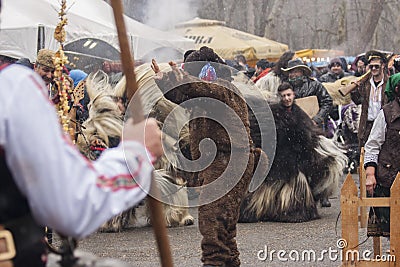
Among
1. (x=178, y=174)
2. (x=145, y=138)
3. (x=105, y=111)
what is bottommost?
(x=178, y=174)

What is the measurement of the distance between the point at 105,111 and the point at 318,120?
12.1ft

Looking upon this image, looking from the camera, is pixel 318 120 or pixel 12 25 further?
pixel 12 25

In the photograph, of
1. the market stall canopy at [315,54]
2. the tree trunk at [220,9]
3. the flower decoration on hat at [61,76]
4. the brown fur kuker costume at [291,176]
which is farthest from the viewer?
the tree trunk at [220,9]

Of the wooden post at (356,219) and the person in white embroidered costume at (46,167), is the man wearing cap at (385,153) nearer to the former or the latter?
the wooden post at (356,219)

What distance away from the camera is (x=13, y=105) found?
2074 mm

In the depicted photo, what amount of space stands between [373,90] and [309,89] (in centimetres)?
169

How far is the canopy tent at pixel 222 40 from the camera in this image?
26.2 metres

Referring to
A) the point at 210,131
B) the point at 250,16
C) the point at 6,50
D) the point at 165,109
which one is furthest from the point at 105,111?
the point at 250,16

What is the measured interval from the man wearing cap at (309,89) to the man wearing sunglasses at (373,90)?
4.01 feet

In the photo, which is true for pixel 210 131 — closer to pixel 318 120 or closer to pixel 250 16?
pixel 318 120

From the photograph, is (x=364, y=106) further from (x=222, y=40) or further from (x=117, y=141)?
(x=222, y=40)

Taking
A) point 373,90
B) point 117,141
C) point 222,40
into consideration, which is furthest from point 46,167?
point 222,40

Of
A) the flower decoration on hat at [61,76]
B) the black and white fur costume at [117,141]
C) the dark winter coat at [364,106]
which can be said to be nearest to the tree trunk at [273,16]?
the dark winter coat at [364,106]

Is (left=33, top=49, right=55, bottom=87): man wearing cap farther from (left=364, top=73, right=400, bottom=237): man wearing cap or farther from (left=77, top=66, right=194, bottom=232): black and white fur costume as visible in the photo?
(left=364, top=73, right=400, bottom=237): man wearing cap
